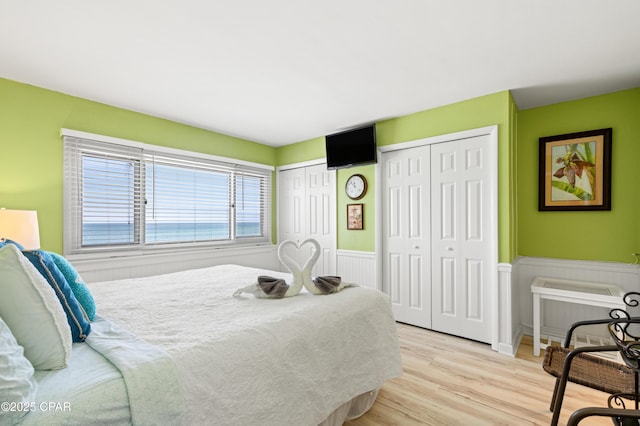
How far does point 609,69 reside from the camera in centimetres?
235

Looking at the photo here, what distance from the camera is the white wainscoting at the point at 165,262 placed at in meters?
2.84

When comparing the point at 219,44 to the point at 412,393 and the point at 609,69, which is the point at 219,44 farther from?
the point at 609,69

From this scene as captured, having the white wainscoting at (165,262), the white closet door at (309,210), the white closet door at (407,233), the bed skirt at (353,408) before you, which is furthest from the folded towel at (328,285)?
the white wainscoting at (165,262)

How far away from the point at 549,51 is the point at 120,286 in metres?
3.64

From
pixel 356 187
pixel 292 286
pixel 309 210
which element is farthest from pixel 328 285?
pixel 309 210

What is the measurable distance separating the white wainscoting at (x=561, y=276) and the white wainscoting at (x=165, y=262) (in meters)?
3.29

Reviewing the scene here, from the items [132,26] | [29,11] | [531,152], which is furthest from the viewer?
[531,152]

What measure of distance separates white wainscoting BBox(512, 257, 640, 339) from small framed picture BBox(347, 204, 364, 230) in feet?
5.76

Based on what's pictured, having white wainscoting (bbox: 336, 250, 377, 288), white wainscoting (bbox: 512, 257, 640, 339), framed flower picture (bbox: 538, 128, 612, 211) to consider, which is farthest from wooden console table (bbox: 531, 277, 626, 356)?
white wainscoting (bbox: 336, 250, 377, 288)

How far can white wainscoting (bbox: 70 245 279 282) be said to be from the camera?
112 inches

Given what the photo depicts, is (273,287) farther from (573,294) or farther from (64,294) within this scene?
(573,294)

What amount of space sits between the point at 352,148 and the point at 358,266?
5.15ft

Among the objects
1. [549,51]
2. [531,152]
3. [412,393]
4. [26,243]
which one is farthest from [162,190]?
[531,152]

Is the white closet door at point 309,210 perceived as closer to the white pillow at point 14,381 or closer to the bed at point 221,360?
the bed at point 221,360
